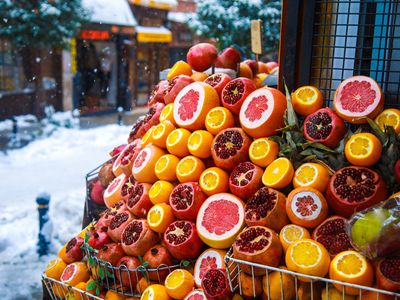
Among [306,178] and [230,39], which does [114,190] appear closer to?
[306,178]

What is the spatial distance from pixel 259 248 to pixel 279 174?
39 cm

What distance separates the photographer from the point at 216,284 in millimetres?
1798

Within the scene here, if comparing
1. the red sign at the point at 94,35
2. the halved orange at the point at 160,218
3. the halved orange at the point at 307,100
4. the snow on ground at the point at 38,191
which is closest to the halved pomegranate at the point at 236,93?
the halved orange at the point at 307,100

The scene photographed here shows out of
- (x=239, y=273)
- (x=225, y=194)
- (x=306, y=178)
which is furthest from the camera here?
(x=225, y=194)

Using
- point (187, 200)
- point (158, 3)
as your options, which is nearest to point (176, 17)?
point (158, 3)

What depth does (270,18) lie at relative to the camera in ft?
34.9

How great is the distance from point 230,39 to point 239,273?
9.71 metres

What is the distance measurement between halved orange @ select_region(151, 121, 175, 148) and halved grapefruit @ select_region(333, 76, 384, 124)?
94 cm

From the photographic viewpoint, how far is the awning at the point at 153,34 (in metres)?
17.5

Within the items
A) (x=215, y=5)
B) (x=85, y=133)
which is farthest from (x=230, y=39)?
(x=85, y=133)

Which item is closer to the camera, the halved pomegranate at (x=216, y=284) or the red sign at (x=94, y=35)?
the halved pomegranate at (x=216, y=284)

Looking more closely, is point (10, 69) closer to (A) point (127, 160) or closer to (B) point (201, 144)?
(A) point (127, 160)

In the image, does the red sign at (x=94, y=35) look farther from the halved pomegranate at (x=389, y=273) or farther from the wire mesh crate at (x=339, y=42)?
the halved pomegranate at (x=389, y=273)

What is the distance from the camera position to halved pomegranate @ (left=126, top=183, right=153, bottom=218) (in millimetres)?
2309
